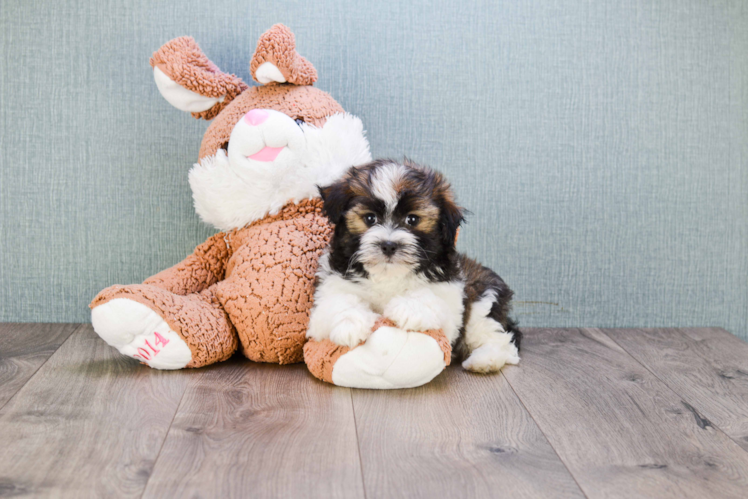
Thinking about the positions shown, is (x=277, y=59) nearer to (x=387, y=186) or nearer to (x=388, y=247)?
(x=387, y=186)

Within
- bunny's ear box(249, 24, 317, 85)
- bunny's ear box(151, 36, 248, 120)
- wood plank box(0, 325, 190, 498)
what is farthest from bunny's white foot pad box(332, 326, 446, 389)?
bunny's ear box(151, 36, 248, 120)

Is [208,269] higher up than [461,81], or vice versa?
[461,81]

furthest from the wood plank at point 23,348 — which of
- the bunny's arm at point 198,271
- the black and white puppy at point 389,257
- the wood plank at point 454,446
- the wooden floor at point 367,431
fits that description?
the wood plank at point 454,446

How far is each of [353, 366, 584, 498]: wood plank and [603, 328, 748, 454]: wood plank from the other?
0.49 metres

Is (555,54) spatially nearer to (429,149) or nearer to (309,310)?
(429,149)

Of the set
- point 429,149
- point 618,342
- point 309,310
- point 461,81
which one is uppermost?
point 461,81

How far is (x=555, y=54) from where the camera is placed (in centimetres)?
232

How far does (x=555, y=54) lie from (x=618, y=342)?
41.0 inches

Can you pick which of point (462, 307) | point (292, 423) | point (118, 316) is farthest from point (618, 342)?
point (118, 316)

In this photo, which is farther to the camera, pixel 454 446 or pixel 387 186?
pixel 387 186

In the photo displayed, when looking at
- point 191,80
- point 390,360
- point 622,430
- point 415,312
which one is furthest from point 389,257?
point 191,80

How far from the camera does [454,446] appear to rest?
4.56 feet

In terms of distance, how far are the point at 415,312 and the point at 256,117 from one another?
0.72 m

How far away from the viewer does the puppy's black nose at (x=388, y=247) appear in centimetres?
156
